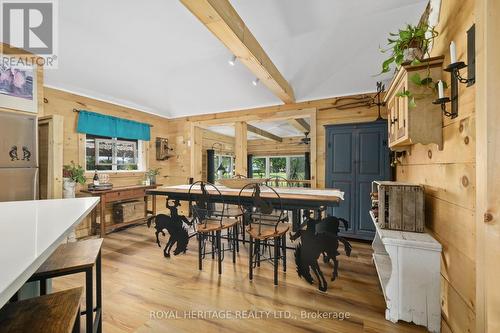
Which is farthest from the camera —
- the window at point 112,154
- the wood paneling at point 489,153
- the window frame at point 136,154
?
the window at point 112,154

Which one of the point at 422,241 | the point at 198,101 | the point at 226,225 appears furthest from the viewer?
the point at 198,101

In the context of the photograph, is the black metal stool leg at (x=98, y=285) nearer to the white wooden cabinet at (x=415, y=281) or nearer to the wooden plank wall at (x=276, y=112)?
the white wooden cabinet at (x=415, y=281)

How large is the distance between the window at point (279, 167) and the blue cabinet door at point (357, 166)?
4951 mm

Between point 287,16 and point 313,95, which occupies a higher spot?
point 287,16

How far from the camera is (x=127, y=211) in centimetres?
404

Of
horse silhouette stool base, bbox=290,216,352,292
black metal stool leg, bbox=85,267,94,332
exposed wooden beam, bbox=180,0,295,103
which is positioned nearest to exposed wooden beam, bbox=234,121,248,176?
exposed wooden beam, bbox=180,0,295,103

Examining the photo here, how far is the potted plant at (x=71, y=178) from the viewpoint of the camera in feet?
10.7

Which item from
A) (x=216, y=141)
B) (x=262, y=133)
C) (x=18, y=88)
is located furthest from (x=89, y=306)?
(x=216, y=141)

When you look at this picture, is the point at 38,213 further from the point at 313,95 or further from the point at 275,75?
the point at 313,95

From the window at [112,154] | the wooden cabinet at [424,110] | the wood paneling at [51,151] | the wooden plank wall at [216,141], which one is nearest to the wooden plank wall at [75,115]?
the window at [112,154]

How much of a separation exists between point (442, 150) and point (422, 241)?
699 mm

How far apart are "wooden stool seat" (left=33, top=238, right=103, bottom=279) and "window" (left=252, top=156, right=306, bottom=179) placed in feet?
24.2

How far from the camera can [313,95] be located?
13.1 ft

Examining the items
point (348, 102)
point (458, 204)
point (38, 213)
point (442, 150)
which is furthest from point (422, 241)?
point (348, 102)
